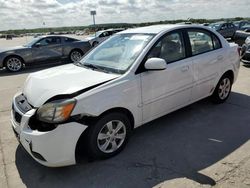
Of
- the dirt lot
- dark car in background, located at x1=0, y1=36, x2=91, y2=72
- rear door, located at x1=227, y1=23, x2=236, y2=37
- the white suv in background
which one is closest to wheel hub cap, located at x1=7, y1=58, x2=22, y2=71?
dark car in background, located at x1=0, y1=36, x2=91, y2=72

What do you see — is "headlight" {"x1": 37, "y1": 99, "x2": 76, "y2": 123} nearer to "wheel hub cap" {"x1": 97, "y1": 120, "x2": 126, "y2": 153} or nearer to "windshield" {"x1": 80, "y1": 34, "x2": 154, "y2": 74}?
"wheel hub cap" {"x1": 97, "y1": 120, "x2": 126, "y2": 153}

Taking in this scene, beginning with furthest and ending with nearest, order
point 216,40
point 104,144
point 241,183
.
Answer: point 216,40, point 104,144, point 241,183

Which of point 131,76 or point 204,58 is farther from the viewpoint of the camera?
point 204,58

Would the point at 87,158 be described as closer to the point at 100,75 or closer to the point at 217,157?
the point at 100,75

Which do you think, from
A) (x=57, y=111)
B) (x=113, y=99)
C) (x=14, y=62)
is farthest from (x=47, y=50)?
(x=57, y=111)

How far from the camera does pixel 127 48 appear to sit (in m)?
4.15

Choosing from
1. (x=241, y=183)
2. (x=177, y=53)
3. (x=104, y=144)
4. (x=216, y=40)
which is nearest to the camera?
(x=241, y=183)

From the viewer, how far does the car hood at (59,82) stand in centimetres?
330

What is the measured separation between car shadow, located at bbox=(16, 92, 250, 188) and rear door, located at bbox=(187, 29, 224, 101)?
0.55m

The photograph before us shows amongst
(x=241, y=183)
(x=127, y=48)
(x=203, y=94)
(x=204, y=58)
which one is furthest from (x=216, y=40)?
(x=241, y=183)

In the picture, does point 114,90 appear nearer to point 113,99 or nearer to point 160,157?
point 113,99

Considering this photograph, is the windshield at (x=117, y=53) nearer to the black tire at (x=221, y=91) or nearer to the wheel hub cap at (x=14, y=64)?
the black tire at (x=221, y=91)

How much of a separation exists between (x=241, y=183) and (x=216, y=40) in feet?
10.0

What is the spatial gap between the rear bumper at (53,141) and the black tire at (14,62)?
9.08 meters
